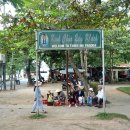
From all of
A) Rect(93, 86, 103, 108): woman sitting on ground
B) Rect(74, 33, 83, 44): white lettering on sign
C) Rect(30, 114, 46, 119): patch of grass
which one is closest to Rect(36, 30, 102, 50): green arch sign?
Rect(74, 33, 83, 44): white lettering on sign

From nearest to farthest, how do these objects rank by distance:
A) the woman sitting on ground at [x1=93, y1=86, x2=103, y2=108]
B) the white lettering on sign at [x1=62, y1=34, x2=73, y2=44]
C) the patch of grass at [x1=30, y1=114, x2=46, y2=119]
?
the patch of grass at [x1=30, y1=114, x2=46, y2=119] → the white lettering on sign at [x1=62, y1=34, x2=73, y2=44] → the woman sitting on ground at [x1=93, y1=86, x2=103, y2=108]

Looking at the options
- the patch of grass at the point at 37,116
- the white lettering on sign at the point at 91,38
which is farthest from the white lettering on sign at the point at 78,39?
the patch of grass at the point at 37,116

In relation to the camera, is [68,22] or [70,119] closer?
[70,119]

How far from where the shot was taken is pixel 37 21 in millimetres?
22203

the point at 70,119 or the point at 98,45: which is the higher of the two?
the point at 98,45

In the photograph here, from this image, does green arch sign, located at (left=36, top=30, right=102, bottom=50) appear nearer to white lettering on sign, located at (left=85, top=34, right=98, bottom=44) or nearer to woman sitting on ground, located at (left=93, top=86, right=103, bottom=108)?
white lettering on sign, located at (left=85, top=34, right=98, bottom=44)

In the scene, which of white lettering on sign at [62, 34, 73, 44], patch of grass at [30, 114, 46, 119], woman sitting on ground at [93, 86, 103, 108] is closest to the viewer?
patch of grass at [30, 114, 46, 119]

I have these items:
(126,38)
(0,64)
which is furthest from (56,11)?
(126,38)

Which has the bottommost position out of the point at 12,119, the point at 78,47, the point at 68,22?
the point at 12,119

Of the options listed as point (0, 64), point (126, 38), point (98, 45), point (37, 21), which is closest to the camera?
point (98, 45)

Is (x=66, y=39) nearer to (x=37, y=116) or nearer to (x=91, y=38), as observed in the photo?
(x=91, y=38)

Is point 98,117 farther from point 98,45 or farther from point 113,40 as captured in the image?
point 113,40

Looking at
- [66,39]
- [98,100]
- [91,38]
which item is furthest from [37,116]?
[98,100]

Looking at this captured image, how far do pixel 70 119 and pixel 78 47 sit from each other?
9.94ft
